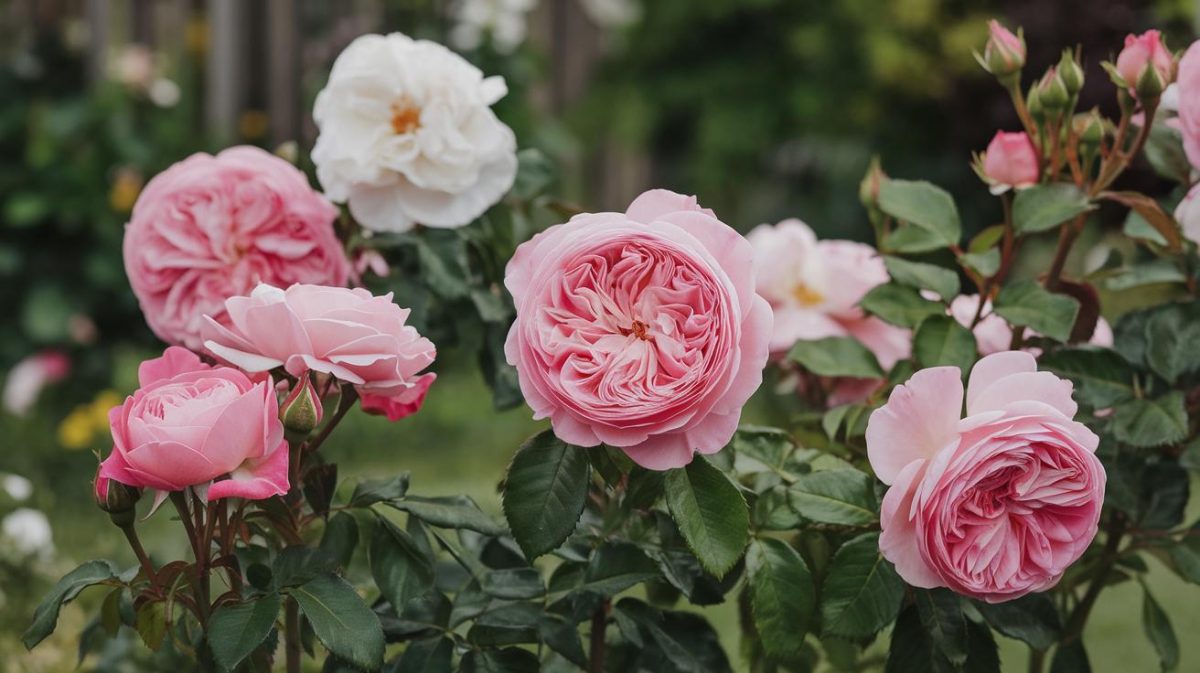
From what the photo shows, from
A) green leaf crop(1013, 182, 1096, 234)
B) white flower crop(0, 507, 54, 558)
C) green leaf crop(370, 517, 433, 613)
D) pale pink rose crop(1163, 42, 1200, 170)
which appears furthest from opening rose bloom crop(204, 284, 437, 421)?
white flower crop(0, 507, 54, 558)

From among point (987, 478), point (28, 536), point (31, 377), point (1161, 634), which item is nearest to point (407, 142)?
point (987, 478)

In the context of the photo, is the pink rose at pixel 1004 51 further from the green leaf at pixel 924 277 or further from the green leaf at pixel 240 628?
the green leaf at pixel 240 628

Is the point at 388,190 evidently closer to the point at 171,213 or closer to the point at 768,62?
the point at 171,213

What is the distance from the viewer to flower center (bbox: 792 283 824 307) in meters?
1.27

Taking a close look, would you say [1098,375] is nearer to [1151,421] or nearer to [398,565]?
[1151,421]

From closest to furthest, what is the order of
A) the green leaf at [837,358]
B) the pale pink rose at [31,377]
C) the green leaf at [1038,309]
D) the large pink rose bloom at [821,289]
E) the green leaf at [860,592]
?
the green leaf at [860,592] < the green leaf at [1038,309] < the green leaf at [837,358] < the large pink rose bloom at [821,289] < the pale pink rose at [31,377]

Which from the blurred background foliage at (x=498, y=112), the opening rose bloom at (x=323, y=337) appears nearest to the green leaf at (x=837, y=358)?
the opening rose bloom at (x=323, y=337)

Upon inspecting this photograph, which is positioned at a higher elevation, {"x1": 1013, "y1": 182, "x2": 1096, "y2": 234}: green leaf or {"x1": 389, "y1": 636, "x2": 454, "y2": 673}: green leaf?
{"x1": 1013, "y1": 182, "x2": 1096, "y2": 234}: green leaf

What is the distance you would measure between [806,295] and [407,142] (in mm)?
407

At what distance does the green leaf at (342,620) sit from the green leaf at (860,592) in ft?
0.98

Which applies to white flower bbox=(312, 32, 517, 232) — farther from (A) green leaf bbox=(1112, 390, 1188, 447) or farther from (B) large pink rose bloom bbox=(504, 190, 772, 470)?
(A) green leaf bbox=(1112, 390, 1188, 447)

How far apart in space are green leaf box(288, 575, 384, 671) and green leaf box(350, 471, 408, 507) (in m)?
0.09

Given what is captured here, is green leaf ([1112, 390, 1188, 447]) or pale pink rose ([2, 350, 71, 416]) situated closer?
green leaf ([1112, 390, 1188, 447])

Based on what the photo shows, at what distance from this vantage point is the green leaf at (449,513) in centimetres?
91
